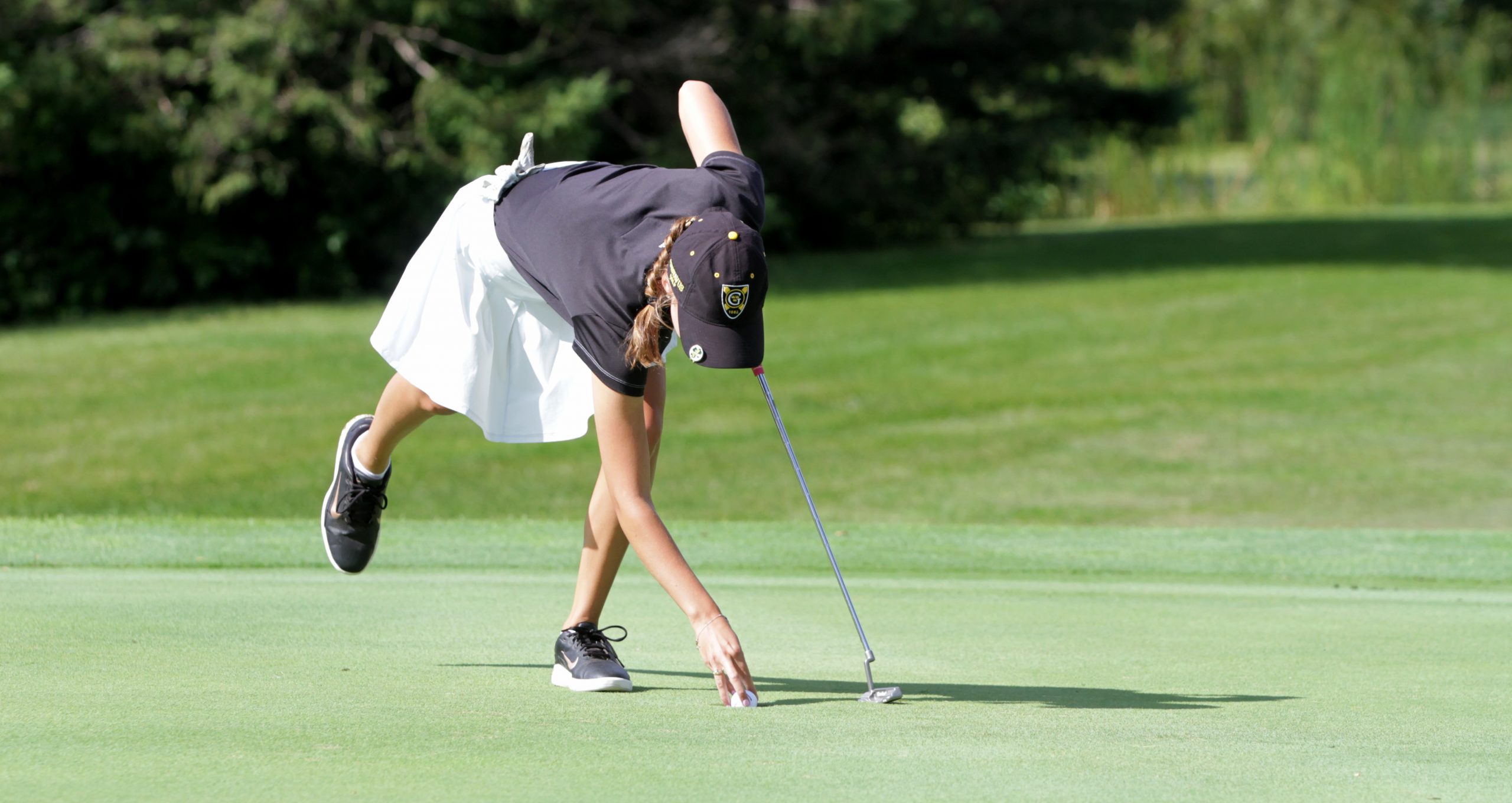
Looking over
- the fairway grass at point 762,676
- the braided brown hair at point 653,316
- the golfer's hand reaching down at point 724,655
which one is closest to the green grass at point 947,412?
the fairway grass at point 762,676

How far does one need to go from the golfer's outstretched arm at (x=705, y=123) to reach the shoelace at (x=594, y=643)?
41.7 inches

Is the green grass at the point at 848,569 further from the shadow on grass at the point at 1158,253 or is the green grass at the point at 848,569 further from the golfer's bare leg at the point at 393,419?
the shadow on grass at the point at 1158,253

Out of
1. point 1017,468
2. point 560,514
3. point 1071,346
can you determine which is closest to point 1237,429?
point 1017,468

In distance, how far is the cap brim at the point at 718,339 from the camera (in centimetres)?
309

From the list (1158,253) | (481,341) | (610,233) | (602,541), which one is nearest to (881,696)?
(602,541)

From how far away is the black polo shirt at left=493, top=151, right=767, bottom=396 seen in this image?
129 inches

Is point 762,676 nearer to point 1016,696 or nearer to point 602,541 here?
point 602,541

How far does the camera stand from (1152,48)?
33.2 m

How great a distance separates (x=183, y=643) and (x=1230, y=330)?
13470mm

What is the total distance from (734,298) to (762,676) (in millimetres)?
1123

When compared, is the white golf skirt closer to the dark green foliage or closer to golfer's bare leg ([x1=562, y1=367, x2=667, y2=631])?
golfer's bare leg ([x1=562, y1=367, x2=667, y2=631])

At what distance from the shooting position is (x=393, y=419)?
165 inches

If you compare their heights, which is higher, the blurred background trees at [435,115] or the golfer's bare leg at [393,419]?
the golfer's bare leg at [393,419]

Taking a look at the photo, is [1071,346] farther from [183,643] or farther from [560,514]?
[183,643]
